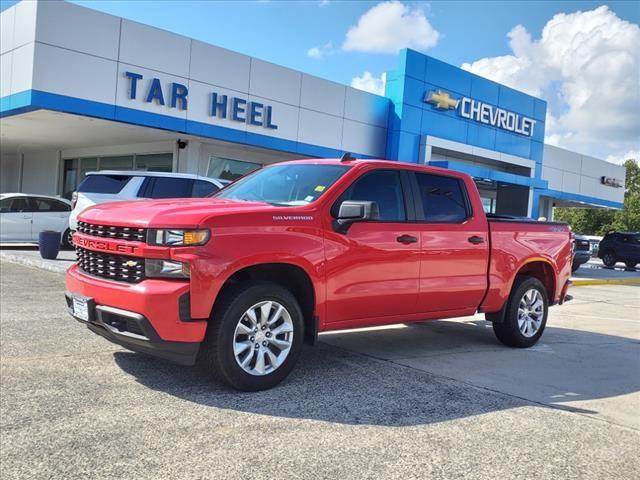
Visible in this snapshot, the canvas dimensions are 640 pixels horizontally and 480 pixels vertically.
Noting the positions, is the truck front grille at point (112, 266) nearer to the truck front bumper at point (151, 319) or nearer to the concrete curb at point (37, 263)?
the truck front bumper at point (151, 319)

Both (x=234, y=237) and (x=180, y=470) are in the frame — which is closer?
(x=180, y=470)

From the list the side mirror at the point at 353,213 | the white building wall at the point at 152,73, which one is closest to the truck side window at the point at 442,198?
the side mirror at the point at 353,213

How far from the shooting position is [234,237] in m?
4.42

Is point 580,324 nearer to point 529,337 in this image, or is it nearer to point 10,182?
point 529,337

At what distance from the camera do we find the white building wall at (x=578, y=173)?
34.4 m

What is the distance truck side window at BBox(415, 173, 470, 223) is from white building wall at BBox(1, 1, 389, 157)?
11783 millimetres

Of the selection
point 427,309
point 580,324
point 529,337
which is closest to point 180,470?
point 427,309

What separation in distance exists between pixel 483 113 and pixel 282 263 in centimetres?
2416

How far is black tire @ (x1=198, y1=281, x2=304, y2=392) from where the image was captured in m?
4.39

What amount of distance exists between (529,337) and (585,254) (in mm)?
13773

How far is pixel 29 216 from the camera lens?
1517 cm

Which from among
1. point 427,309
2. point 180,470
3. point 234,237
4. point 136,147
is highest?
point 136,147

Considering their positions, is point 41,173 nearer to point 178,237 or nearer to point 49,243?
point 49,243

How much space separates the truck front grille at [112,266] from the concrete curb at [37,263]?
660 centimetres
